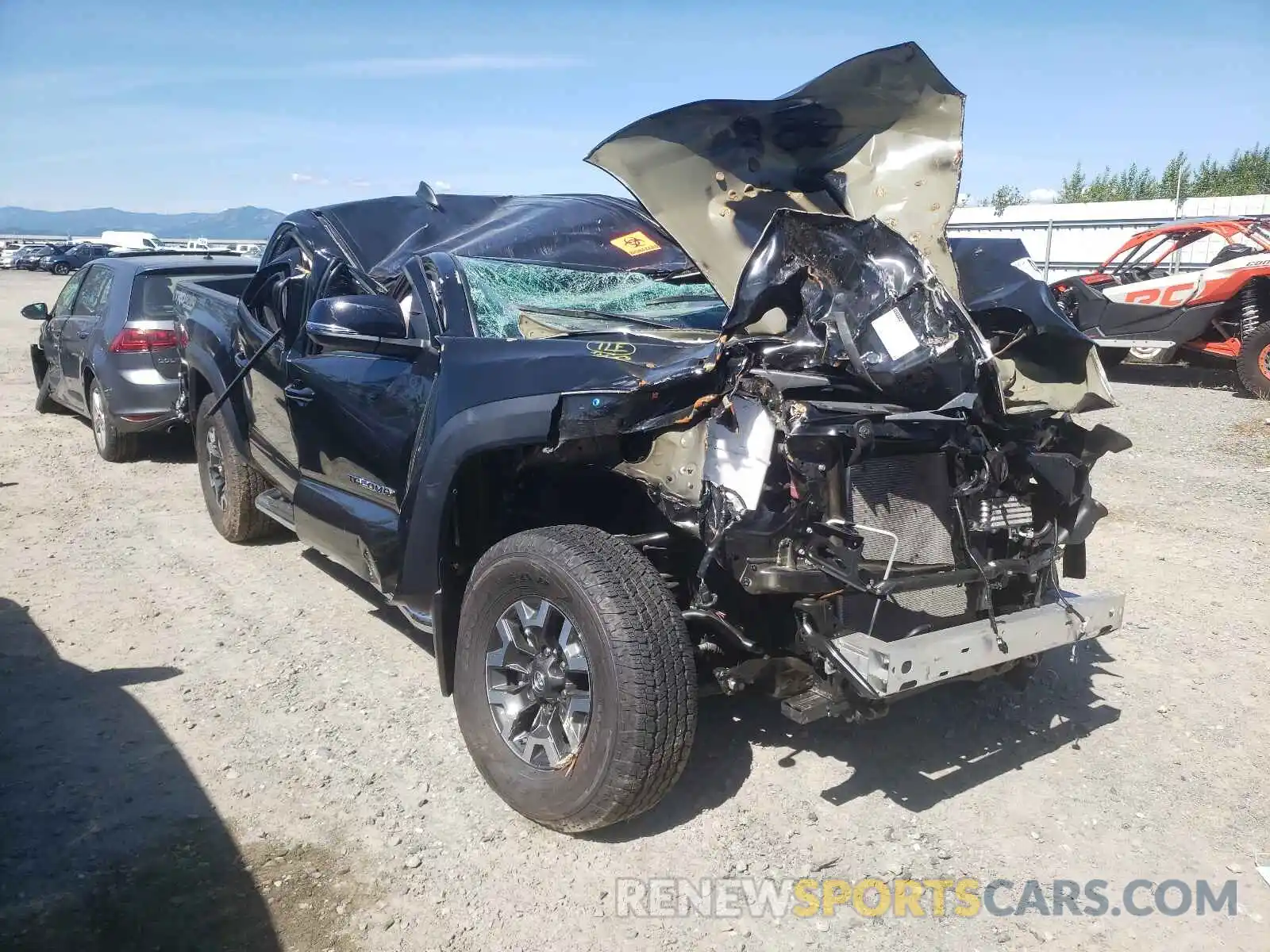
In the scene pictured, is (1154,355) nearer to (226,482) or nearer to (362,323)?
(226,482)

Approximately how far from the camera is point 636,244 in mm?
4969

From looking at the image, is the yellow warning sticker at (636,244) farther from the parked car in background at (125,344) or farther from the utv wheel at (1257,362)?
the utv wheel at (1257,362)

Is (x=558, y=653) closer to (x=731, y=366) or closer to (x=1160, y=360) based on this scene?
(x=731, y=366)

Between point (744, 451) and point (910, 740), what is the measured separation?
1.65m

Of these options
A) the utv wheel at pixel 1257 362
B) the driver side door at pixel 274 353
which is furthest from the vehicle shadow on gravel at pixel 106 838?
the utv wheel at pixel 1257 362

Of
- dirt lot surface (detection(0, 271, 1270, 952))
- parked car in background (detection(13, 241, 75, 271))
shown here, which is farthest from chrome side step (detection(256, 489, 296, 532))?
parked car in background (detection(13, 241, 75, 271))

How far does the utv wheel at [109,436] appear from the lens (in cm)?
837

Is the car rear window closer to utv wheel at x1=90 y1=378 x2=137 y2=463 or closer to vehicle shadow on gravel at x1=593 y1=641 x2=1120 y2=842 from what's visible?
utv wheel at x1=90 y1=378 x2=137 y2=463

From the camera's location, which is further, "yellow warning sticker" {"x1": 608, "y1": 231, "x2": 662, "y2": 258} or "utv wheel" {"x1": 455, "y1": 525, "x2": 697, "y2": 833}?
"yellow warning sticker" {"x1": 608, "y1": 231, "x2": 662, "y2": 258}

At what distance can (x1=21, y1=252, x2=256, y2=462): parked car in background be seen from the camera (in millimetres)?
8125

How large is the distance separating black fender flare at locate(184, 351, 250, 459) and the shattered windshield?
2268 millimetres

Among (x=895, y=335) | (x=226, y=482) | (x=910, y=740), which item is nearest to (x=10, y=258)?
(x=226, y=482)

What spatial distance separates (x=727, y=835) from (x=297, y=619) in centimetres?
281

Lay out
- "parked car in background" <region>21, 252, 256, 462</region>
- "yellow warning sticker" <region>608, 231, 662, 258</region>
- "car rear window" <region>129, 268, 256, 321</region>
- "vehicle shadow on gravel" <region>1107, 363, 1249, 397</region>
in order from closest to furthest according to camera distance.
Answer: "yellow warning sticker" <region>608, 231, 662, 258</region> < "parked car in background" <region>21, 252, 256, 462</region> < "car rear window" <region>129, 268, 256, 321</region> < "vehicle shadow on gravel" <region>1107, 363, 1249, 397</region>
